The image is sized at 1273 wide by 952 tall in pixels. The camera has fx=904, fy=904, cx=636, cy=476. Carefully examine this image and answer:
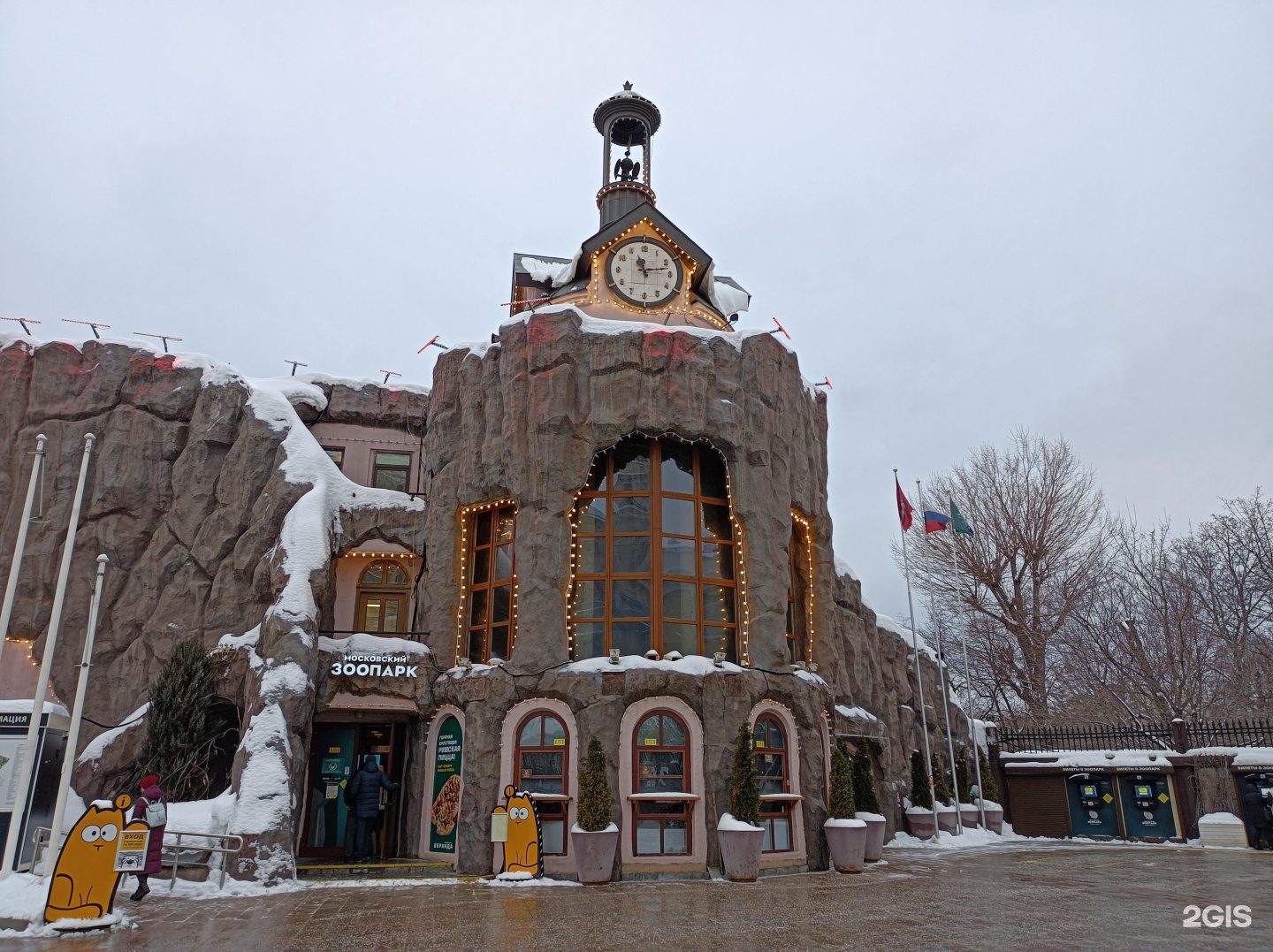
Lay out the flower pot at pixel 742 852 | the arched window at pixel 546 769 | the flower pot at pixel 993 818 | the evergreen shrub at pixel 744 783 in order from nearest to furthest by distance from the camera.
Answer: the flower pot at pixel 742 852 → the evergreen shrub at pixel 744 783 → the arched window at pixel 546 769 → the flower pot at pixel 993 818

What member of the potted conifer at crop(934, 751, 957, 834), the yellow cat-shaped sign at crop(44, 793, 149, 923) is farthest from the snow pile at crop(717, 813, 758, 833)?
the yellow cat-shaped sign at crop(44, 793, 149, 923)

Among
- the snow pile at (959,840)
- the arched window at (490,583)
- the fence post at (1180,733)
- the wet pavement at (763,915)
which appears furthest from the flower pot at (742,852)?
the fence post at (1180,733)

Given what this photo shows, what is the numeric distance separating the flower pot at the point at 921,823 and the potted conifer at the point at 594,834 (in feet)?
35.4

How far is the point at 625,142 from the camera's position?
28.7 metres

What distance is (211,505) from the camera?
910 inches

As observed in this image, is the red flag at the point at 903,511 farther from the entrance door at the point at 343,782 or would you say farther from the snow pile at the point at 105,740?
the snow pile at the point at 105,740

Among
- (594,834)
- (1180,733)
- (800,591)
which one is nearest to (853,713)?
(800,591)

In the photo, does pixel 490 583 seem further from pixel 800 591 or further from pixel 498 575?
pixel 800 591

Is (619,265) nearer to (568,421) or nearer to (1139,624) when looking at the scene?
(568,421)

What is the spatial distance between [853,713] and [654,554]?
7660 mm

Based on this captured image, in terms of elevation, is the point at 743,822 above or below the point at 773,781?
below

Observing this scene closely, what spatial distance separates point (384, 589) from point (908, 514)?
13927 mm

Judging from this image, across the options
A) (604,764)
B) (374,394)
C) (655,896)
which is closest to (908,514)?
(604,764)

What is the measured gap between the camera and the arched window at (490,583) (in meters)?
19.2
